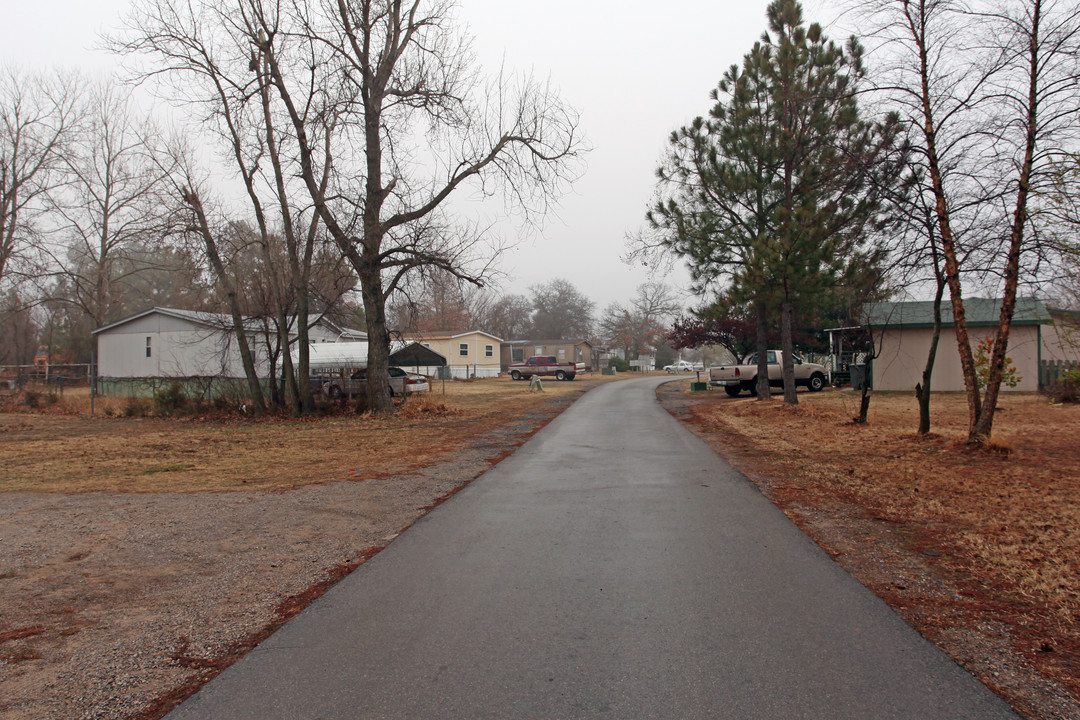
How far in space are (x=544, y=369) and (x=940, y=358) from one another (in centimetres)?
3160

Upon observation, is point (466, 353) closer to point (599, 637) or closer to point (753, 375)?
point (753, 375)

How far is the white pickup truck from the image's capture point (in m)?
28.2

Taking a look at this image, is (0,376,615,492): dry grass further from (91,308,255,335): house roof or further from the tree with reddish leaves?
the tree with reddish leaves

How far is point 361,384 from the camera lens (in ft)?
75.3

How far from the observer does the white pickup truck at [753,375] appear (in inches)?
1110

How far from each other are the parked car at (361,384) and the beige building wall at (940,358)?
61.1 ft

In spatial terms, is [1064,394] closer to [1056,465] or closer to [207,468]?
[1056,465]

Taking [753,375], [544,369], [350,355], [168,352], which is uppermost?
[168,352]

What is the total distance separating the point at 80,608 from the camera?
480 centimetres

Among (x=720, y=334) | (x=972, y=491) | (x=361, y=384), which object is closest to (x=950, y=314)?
(x=720, y=334)

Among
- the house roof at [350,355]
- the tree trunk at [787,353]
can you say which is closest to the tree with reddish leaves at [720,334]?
the tree trunk at [787,353]

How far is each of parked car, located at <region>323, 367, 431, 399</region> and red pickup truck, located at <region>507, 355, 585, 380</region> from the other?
22.5 meters

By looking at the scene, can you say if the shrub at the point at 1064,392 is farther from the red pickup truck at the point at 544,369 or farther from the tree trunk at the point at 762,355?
the red pickup truck at the point at 544,369

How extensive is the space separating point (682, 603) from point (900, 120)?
1044 cm
